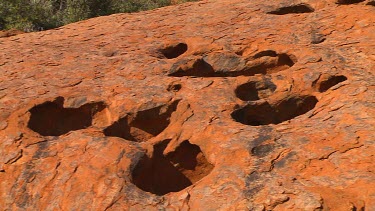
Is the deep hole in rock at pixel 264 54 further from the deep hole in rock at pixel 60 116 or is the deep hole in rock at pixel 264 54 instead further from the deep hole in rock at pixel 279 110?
the deep hole in rock at pixel 60 116

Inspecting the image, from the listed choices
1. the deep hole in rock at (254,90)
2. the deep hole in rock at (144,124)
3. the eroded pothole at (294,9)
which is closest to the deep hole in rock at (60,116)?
the deep hole in rock at (144,124)

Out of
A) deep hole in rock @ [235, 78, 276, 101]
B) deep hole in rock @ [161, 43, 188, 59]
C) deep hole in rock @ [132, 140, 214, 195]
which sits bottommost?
deep hole in rock @ [132, 140, 214, 195]

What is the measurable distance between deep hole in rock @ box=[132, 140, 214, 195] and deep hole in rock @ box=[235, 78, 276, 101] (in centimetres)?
85

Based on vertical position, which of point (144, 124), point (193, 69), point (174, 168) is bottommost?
point (174, 168)

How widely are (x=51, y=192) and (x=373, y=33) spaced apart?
3.36 m

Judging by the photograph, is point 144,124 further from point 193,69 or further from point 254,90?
point 254,90

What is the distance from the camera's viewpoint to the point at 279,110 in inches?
178

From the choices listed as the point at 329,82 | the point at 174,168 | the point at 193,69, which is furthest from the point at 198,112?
the point at 329,82

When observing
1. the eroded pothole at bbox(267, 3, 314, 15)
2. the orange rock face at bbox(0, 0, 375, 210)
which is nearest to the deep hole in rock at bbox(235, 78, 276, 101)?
the orange rock face at bbox(0, 0, 375, 210)

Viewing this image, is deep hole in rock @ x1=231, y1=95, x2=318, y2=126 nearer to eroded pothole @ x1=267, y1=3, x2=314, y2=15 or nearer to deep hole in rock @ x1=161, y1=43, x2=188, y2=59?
deep hole in rock @ x1=161, y1=43, x2=188, y2=59

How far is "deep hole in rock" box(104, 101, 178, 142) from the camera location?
4457 mm

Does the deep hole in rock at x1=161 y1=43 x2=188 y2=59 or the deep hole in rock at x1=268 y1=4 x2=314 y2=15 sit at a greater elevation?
the deep hole in rock at x1=268 y1=4 x2=314 y2=15

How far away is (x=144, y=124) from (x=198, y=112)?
57cm

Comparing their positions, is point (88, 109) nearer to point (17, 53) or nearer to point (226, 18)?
point (17, 53)
